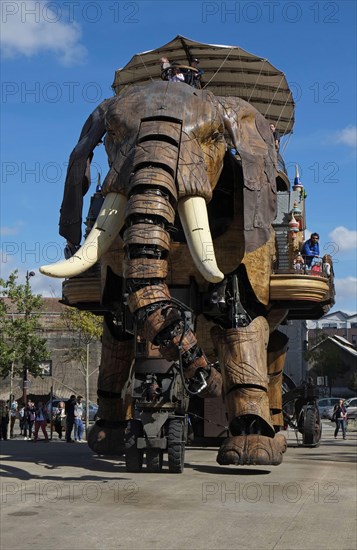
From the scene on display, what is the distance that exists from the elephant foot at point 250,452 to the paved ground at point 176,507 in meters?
0.25

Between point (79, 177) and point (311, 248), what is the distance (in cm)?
576

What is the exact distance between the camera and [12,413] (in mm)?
28328

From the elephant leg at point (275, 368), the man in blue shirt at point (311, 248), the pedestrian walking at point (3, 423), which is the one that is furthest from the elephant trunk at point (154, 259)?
the pedestrian walking at point (3, 423)

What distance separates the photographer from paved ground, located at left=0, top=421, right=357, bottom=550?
6.61 meters

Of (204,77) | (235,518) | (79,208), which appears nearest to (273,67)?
(204,77)

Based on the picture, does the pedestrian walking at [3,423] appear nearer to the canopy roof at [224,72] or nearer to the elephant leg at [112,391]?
the canopy roof at [224,72]

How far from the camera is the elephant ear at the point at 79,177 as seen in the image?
421 inches

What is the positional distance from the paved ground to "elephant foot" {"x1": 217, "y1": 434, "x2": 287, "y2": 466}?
25cm

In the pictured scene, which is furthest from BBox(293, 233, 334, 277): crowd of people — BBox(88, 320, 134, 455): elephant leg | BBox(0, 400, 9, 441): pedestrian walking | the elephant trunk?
BBox(0, 400, 9, 441): pedestrian walking

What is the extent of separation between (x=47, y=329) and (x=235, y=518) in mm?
38669

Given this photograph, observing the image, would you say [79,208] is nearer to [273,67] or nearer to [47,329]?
[273,67]

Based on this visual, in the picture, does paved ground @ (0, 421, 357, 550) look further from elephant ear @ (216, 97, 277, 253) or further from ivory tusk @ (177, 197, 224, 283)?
elephant ear @ (216, 97, 277, 253)

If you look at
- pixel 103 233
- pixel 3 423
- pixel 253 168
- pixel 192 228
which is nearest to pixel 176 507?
pixel 192 228

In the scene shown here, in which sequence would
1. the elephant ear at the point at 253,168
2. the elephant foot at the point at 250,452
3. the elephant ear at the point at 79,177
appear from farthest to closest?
the elephant ear at the point at 79,177 → the elephant ear at the point at 253,168 → the elephant foot at the point at 250,452
